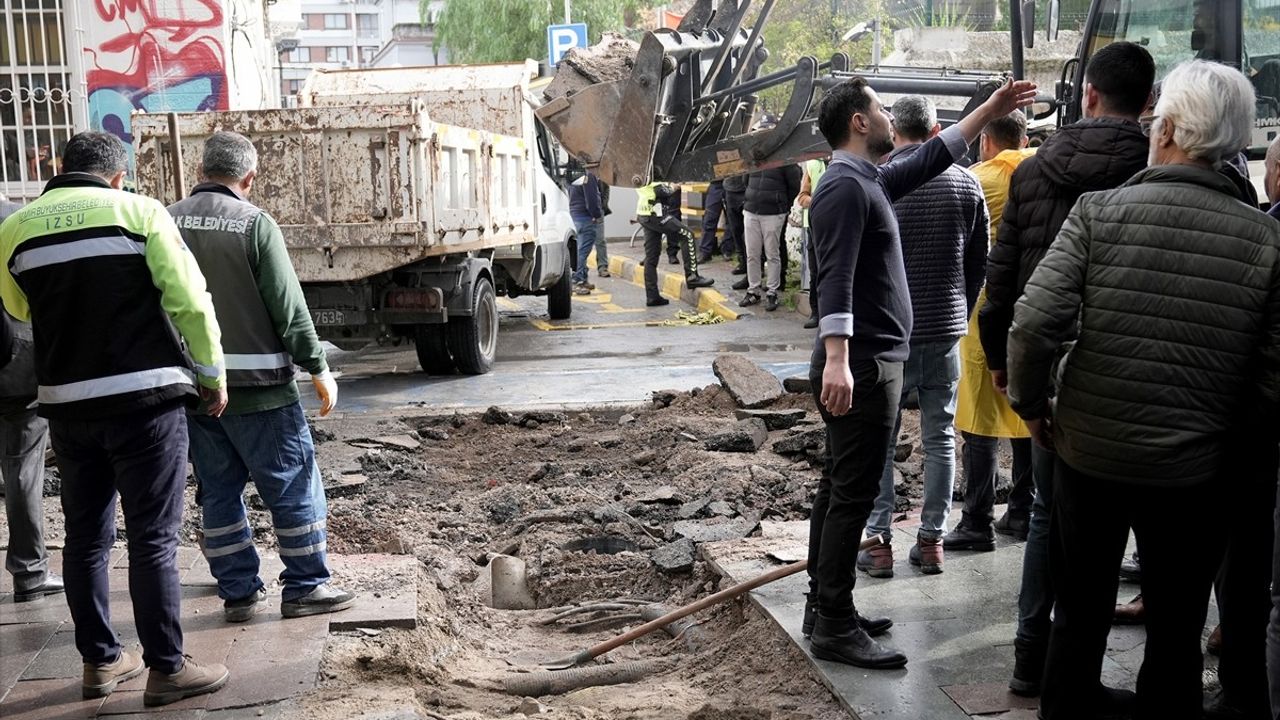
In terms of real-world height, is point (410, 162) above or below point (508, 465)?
above

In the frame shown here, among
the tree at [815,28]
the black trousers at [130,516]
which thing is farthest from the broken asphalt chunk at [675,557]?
the tree at [815,28]

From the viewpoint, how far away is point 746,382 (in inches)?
381

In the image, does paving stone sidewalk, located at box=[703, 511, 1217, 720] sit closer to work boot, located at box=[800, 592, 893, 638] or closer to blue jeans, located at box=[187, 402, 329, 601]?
work boot, located at box=[800, 592, 893, 638]

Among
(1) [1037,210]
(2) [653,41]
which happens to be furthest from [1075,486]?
(2) [653,41]

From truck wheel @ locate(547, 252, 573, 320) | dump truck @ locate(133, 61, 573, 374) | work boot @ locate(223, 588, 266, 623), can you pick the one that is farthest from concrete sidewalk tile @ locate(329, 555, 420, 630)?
truck wheel @ locate(547, 252, 573, 320)

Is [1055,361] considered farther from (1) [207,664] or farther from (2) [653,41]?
(2) [653,41]

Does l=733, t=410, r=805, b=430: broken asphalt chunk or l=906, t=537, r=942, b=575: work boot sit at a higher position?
l=906, t=537, r=942, b=575: work boot

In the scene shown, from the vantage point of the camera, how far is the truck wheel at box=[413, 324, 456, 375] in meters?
11.8

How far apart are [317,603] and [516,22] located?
1435 inches

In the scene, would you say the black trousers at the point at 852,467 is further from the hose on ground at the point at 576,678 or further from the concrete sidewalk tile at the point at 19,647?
the concrete sidewalk tile at the point at 19,647

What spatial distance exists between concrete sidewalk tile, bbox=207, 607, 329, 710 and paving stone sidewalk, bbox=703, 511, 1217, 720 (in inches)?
69.2

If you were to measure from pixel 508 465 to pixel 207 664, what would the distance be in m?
3.97

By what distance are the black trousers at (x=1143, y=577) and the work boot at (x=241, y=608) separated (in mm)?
3135

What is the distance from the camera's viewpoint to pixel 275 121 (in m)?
10.3
